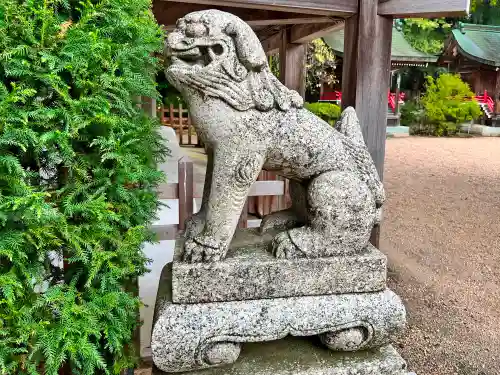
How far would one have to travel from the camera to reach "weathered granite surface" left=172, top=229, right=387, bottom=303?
1.64 m

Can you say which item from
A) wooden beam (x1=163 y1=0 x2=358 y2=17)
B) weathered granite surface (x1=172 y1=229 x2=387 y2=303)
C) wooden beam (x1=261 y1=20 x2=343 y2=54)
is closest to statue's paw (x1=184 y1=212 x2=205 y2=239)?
weathered granite surface (x1=172 y1=229 x2=387 y2=303)

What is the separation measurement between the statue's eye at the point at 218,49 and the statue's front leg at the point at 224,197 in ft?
1.11

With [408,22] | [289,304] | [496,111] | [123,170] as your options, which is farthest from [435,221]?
[408,22]

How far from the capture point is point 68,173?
154cm

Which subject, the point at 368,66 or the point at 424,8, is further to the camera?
the point at 368,66

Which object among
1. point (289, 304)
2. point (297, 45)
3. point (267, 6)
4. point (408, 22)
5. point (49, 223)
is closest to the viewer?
point (49, 223)

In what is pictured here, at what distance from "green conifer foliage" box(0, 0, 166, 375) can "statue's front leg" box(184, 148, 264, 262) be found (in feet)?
0.81

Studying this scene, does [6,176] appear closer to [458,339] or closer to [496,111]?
[458,339]

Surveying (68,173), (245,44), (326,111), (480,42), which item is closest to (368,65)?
(245,44)

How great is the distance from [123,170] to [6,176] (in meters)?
0.37

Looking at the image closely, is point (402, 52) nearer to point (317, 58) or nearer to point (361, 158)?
point (317, 58)

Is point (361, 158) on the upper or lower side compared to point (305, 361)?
upper

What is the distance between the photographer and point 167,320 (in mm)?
1590

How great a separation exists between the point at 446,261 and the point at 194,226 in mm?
3710
